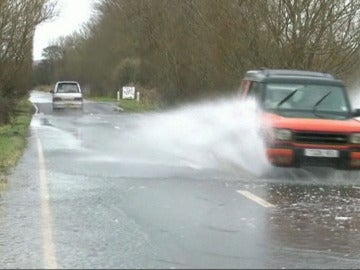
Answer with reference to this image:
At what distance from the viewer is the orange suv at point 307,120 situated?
12828 millimetres

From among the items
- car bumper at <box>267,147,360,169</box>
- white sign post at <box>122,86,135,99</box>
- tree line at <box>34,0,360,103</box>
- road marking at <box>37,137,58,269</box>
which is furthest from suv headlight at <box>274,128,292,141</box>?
white sign post at <box>122,86,135,99</box>

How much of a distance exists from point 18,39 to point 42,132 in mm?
4737

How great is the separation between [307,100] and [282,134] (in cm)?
160

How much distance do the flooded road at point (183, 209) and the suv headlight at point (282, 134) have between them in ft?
1.93

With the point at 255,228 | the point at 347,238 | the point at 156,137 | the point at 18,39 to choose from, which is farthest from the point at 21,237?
the point at 18,39

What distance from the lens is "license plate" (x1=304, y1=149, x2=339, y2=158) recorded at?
42.1 feet

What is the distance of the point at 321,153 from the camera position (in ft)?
42.2

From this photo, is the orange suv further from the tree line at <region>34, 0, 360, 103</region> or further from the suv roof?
the tree line at <region>34, 0, 360, 103</region>

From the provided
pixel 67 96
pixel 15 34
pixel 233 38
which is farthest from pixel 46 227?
pixel 67 96

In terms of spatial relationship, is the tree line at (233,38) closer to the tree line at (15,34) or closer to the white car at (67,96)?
the white car at (67,96)

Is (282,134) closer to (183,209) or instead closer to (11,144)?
(183,209)

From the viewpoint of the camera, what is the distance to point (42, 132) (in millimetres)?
24906

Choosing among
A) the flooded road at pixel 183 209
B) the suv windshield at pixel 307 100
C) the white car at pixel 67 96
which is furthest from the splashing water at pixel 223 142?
the white car at pixel 67 96

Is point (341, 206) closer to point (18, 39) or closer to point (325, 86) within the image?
point (325, 86)
